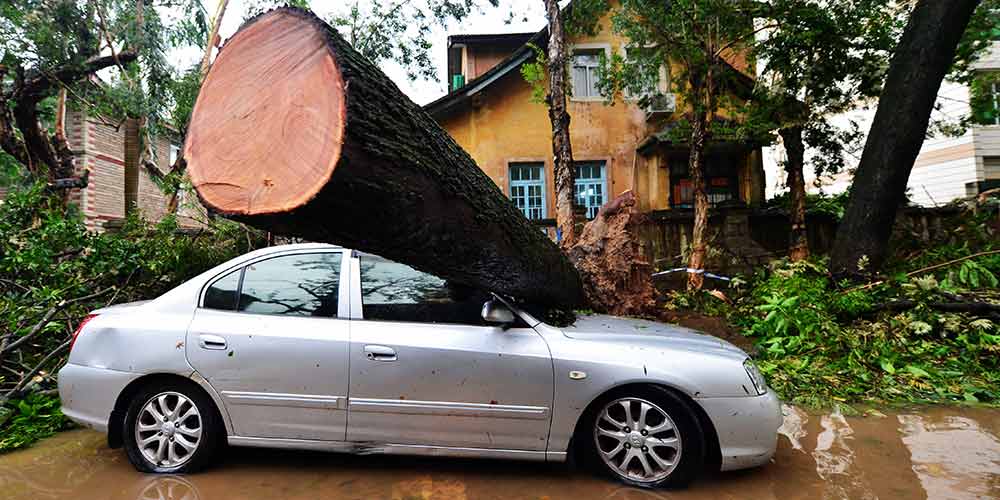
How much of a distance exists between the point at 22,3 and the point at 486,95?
348 inches

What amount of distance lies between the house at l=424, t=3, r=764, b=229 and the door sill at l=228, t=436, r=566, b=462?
33.5ft

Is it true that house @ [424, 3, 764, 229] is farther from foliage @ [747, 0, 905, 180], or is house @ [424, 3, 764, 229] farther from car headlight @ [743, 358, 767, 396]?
car headlight @ [743, 358, 767, 396]

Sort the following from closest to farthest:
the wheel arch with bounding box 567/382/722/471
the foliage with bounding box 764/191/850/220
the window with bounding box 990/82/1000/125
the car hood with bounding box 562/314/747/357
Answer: the wheel arch with bounding box 567/382/722/471
the car hood with bounding box 562/314/747/357
the window with bounding box 990/82/1000/125
the foliage with bounding box 764/191/850/220

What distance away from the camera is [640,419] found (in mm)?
2682

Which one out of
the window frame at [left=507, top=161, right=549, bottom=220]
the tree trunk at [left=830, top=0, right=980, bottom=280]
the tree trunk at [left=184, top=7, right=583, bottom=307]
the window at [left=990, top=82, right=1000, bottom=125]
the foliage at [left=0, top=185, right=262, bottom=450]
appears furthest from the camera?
the window frame at [left=507, top=161, right=549, bottom=220]

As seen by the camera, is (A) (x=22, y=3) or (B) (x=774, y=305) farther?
(A) (x=22, y=3)

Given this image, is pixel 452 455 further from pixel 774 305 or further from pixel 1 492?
pixel 774 305

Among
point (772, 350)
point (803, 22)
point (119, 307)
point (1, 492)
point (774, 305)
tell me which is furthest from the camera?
point (803, 22)

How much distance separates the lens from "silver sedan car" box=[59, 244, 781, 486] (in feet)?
8.80

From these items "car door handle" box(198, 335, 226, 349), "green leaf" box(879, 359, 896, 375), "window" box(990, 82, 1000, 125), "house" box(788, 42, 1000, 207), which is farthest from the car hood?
"house" box(788, 42, 1000, 207)

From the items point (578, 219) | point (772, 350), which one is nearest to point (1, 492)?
point (772, 350)

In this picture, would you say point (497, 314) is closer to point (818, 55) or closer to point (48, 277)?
point (48, 277)

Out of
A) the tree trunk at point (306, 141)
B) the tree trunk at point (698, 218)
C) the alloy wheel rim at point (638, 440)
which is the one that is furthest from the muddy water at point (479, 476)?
the tree trunk at point (698, 218)

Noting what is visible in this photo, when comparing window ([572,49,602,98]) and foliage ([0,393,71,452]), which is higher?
window ([572,49,602,98])
